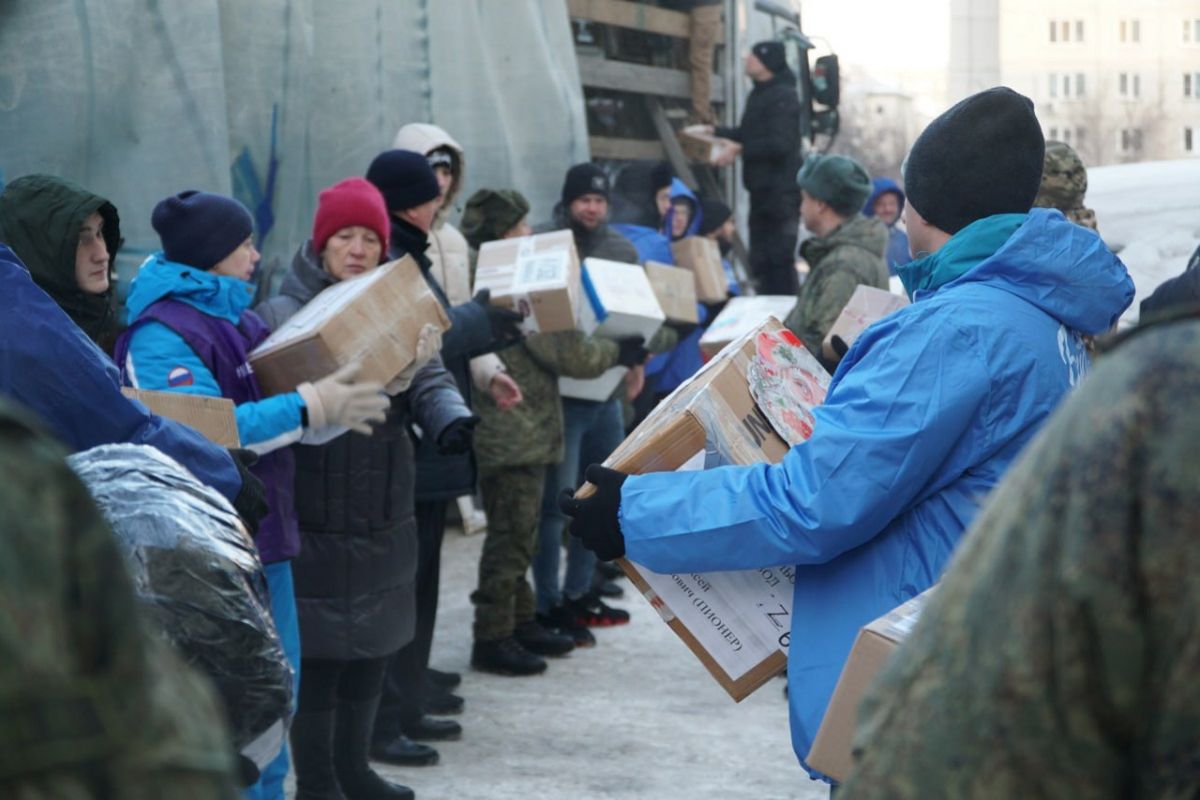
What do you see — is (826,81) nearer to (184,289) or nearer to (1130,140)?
(184,289)

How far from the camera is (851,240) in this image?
20.0ft

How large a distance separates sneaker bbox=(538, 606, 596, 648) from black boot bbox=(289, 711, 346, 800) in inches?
93.8

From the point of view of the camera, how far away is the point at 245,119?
627cm

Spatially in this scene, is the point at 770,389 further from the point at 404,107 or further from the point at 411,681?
the point at 404,107

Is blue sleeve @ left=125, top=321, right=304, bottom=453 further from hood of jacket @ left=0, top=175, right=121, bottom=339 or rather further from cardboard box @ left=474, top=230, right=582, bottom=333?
cardboard box @ left=474, top=230, right=582, bottom=333

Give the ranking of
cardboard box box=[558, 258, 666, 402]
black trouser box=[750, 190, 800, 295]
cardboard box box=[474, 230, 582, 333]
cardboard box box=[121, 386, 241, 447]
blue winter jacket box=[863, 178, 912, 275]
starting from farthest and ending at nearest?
blue winter jacket box=[863, 178, 912, 275] < black trouser box=[750, 190, 800, 295] < cardboard box box=[558, 258, 666, 402] < cardboard box box=[474, 230, 582, 333] < cardboard box box=[121, 386, 241, 447]

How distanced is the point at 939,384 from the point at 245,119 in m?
4.40

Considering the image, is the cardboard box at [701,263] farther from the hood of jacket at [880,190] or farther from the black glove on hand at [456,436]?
the black glove on hand at [456,436]

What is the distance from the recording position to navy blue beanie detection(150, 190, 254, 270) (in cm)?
396

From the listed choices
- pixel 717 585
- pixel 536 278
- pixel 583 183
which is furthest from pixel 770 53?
pixel 717 585

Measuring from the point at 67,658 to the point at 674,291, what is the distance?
243 inches

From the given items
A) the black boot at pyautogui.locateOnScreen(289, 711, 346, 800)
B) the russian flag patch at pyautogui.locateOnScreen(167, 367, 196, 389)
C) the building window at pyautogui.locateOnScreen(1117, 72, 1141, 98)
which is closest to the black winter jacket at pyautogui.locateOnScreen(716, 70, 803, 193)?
the black boot at pyautogui.locateOnScreen(289, 711, 346, 800)

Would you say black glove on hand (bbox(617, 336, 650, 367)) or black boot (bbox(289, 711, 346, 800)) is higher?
black glove on hand (bbox(617, 336, 650, 367))

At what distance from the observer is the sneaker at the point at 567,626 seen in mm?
6805
